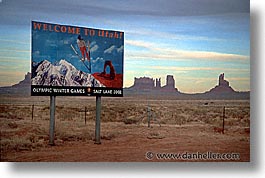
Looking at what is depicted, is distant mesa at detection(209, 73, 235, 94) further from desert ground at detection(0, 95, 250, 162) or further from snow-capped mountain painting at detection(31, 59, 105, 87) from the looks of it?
snow-capped mountain painting at detection(31, 59, 105, 87)

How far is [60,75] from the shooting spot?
500 cm

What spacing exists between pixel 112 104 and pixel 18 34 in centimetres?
110

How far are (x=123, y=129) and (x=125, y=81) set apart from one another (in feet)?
1.53

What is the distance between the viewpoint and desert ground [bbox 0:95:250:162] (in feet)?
16.1

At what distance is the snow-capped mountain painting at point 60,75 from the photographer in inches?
194

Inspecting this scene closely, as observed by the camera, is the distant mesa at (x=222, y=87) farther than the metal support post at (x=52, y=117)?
Yes

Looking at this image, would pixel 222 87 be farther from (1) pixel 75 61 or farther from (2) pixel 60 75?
(2) pixel 60 75

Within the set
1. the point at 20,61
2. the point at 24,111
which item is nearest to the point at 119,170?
the point at 24,111

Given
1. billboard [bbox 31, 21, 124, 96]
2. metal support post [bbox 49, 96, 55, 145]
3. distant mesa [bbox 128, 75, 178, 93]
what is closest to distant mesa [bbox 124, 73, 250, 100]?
distant mesa [bbox 128, 75, 178, 93]

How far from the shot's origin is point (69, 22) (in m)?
5.04

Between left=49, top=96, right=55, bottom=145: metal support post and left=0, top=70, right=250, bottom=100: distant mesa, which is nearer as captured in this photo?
left=49, top=96, right=55, bottom=145: metal support post

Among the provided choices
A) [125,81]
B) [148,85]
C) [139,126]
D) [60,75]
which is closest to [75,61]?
[60,75]

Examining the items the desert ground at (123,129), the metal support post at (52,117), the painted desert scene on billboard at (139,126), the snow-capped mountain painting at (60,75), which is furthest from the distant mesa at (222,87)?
the metal support post at (52,117)

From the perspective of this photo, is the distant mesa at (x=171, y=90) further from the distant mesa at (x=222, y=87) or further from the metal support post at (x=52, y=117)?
the metal support post at (x=52, y=117)
